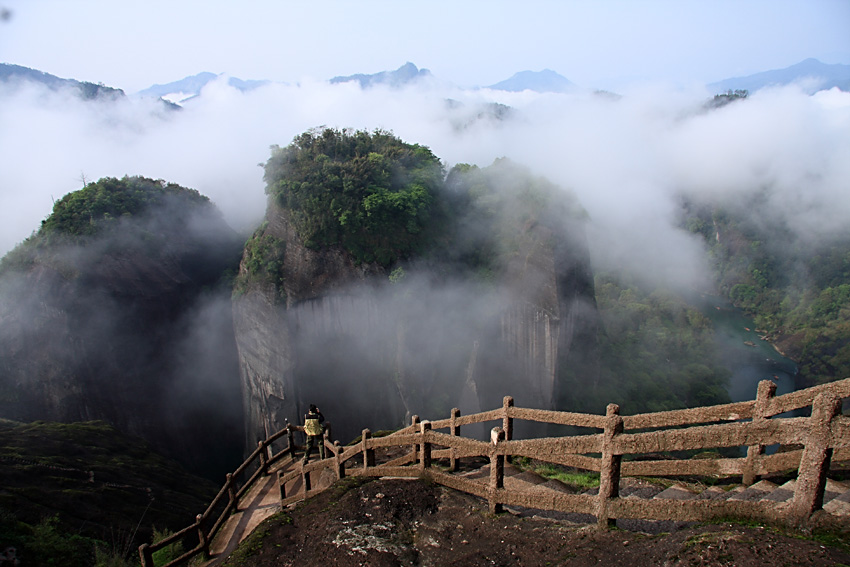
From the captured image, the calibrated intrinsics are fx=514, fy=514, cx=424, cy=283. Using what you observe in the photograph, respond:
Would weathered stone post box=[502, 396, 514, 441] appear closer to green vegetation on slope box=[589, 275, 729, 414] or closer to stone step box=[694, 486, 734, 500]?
stone step box=[694, 486, 734, 500]

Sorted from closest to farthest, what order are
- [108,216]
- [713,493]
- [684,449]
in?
[684,449] < [713,493] < [108,216]

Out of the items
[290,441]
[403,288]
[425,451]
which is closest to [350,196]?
[403,288]

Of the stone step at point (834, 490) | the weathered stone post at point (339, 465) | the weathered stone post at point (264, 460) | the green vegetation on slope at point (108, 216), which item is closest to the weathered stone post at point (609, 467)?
the stone step at point (834, 490)

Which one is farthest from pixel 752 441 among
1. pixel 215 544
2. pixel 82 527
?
pixel 82 527

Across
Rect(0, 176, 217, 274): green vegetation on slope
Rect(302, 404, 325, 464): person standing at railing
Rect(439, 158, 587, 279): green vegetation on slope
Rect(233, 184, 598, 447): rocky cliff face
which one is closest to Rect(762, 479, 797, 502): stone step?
Rect(302, 404, 325, 464): person standing at railing

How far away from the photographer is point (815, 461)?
404 cm

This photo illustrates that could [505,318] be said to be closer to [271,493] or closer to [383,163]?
[383,163]

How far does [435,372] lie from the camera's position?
2512 centimetres

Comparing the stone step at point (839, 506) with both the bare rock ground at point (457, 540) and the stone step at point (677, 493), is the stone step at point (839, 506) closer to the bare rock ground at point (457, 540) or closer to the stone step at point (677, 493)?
the bare rock ground at point (457, 540)

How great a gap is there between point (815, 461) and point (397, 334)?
2168 cm

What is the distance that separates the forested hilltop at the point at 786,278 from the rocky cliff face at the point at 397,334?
A: 151ft

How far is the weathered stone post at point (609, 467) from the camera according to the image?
5.08 metres

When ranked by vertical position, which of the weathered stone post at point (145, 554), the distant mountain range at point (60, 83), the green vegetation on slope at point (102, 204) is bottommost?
the weathered stone post at point (145, 554)

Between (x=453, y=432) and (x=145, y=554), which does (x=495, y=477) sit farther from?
(x=145, y=554)
